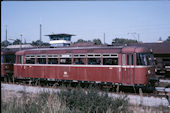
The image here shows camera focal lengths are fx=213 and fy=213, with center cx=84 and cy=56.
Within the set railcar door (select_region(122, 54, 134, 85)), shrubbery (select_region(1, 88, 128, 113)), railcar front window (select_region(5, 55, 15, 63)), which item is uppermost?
railcar front window (select_region(5, 55, 15, 63))

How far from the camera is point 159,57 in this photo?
25375 mm

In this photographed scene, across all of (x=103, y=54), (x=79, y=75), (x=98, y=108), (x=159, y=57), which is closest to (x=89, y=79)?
(x=79, y=75)

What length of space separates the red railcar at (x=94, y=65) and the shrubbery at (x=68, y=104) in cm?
613

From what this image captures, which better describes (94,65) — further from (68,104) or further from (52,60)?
(68,104)

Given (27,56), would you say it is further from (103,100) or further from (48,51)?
(103,100)

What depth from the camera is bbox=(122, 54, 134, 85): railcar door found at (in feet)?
45.9

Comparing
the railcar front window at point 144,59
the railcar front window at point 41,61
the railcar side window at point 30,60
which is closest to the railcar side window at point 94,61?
the railcar front window at point 144,59

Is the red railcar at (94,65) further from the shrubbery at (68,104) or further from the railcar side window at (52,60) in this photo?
the shrubbery at (68,104)

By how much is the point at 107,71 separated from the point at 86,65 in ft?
5.76

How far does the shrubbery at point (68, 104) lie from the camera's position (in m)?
6.21

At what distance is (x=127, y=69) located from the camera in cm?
1406

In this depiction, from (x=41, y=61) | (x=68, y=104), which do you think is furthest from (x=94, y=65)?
(x=68, y=104)

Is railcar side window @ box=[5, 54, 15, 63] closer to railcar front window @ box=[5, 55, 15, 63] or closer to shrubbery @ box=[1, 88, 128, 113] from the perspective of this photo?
railcar front window @ box=[5, 55, 15, 63]

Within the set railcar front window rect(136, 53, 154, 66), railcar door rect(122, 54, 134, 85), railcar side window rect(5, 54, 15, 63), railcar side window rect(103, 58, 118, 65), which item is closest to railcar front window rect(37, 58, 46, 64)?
railcar side window rect(5, 54, 15, 63)
